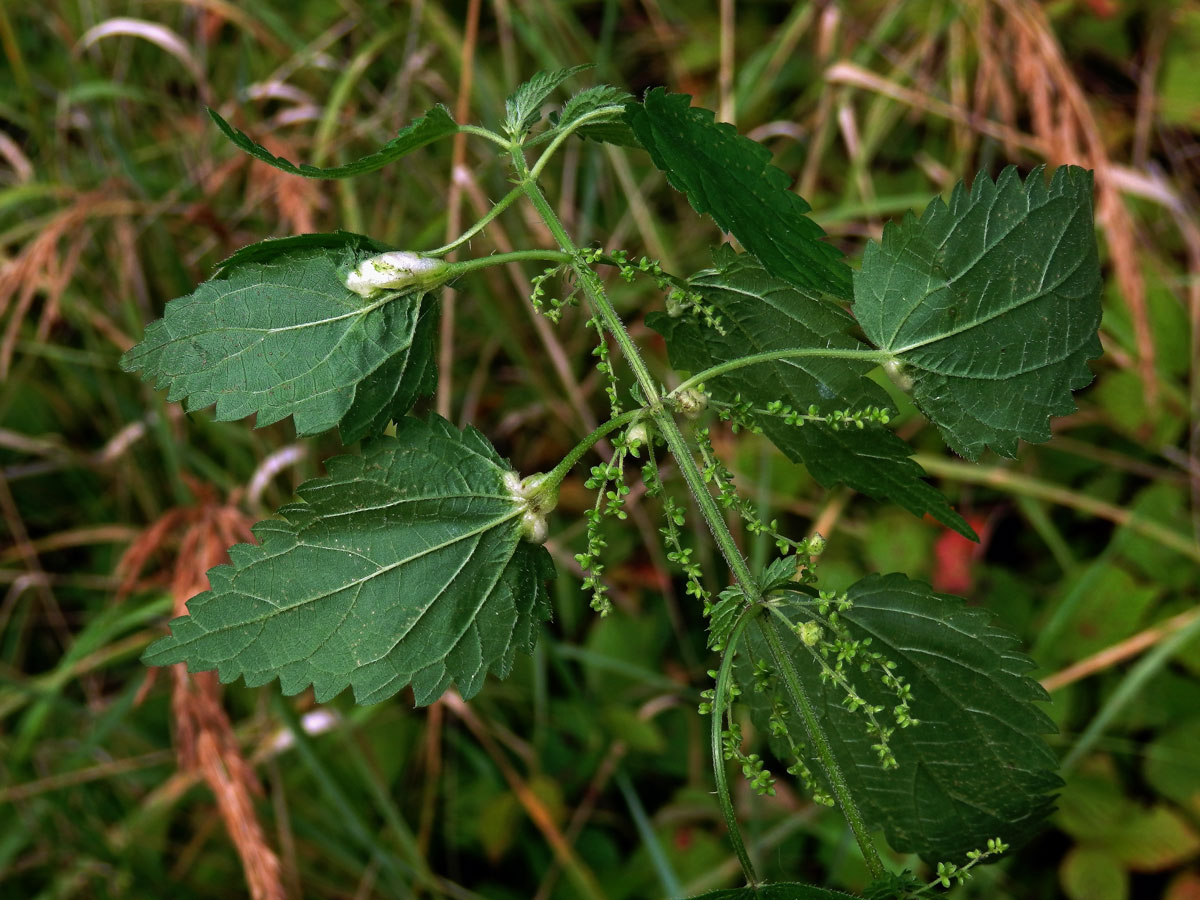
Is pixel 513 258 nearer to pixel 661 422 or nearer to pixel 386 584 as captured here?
pixel 661 422

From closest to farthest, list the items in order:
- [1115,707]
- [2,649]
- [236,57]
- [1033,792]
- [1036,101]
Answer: [1033,792] < [1115,707] < [1036,101] < [2,649] < [236,57]

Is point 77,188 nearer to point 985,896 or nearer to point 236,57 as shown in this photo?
point 236,57

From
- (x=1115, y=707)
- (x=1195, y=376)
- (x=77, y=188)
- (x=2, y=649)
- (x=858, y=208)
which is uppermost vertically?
(x=77, y=188)

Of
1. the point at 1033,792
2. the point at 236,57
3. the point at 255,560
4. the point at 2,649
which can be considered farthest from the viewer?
the point at 236,57

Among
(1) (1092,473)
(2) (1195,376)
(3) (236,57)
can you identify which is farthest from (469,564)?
(3) (236,57)

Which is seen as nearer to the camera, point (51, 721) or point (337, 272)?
point (337, 272)

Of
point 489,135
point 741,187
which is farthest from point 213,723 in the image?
point 741,187

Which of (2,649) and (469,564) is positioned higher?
(2,649)

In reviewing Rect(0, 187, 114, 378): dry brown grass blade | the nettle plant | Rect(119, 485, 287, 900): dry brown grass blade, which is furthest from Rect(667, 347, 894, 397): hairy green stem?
Rect(0, 187, 114, 378): dry brown grass blade
